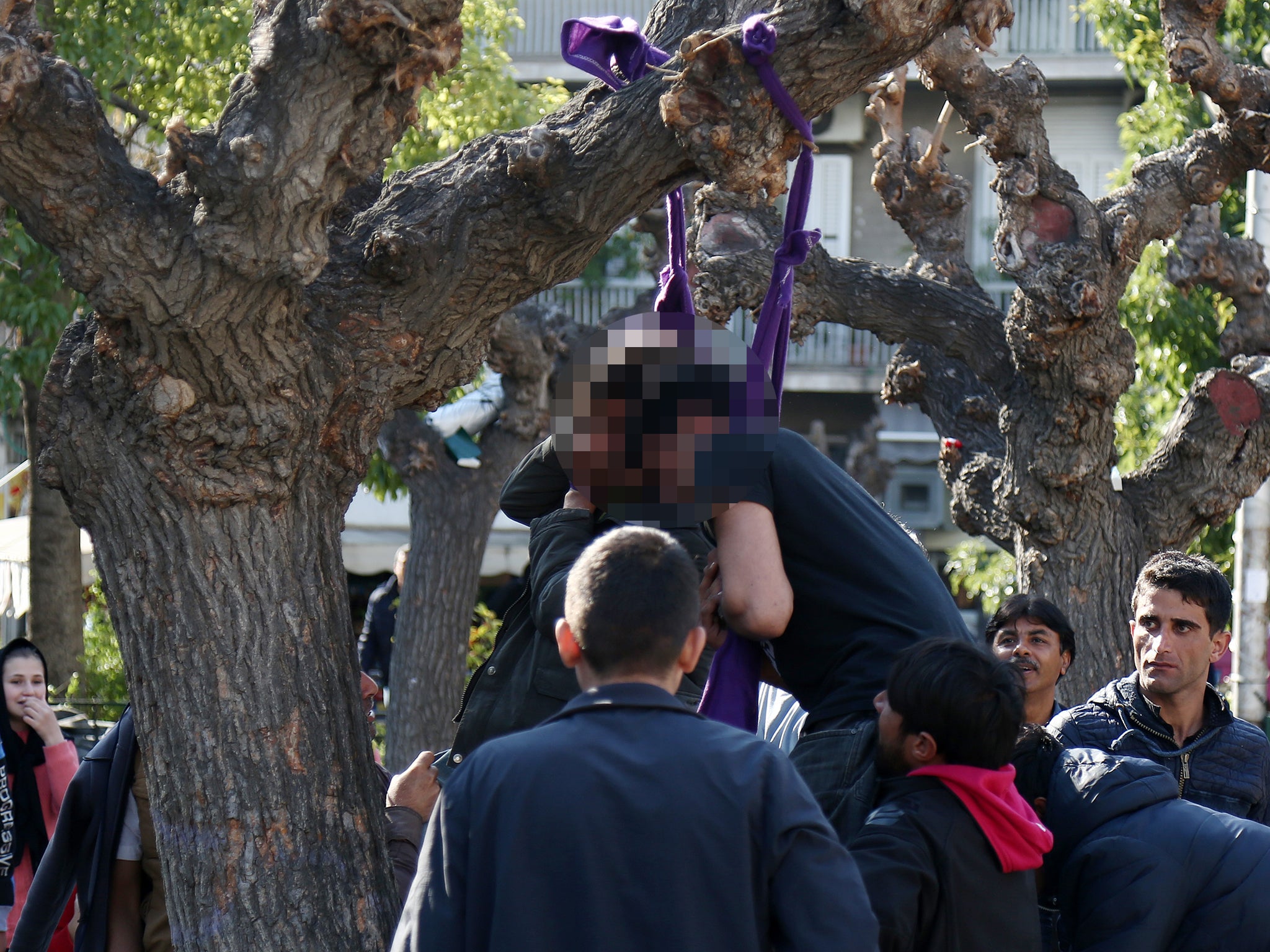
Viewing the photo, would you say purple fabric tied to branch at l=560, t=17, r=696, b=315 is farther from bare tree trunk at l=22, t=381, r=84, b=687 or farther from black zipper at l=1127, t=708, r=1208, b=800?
bare tree trunk at l=22, t=381, r=84, b=687

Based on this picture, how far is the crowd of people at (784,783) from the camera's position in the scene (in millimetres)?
1932

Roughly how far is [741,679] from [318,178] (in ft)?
4.76

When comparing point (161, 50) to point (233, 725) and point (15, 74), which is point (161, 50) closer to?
point (15, 74)

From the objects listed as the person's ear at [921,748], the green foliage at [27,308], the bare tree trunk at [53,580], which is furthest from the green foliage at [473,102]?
the person's ear at [921,748]

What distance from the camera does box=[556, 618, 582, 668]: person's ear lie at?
2.10 meters

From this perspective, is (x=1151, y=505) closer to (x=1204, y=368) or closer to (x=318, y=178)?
(x=1204, y=368)

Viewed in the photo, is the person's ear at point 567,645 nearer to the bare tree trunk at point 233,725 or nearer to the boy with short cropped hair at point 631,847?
the boy with short cropped hair at point 631,847

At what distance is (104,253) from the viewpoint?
10.0 feet

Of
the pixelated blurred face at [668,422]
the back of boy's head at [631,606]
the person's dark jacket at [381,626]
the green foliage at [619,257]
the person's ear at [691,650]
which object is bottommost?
the person's dark jacket at [381,626]

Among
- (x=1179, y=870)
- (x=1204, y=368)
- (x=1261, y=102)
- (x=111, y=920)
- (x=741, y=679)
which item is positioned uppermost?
(x=1261, y=102)

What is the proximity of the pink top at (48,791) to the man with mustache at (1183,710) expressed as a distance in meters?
3.56

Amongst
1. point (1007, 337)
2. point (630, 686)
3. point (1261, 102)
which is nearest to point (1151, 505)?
point (1007, 337)

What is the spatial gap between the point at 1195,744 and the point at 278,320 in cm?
268

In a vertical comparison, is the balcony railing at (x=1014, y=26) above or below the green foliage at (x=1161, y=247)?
above
